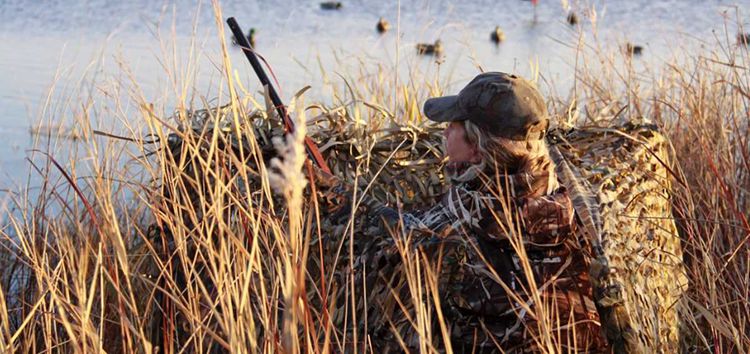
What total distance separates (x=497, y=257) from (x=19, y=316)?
7.04 feet

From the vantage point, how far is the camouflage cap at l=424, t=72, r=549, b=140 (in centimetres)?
269

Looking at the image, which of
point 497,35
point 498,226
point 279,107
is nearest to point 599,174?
point 498,226

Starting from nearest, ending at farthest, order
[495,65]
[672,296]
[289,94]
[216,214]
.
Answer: [216,214], [672,296], [289,94], [495,65]

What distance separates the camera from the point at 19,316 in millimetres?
4117

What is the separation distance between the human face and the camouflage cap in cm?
3

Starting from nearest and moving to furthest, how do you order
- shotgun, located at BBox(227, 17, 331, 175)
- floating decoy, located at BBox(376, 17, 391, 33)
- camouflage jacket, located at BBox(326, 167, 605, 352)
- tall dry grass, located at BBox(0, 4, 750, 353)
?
tall dry grass, located at BBox(0, 4, 750, 353) < camouflage jacket, located at BBox(326, 167, 605, 352) < shotgun, located at BBox(227, 17, 331, 175) < floating decoy, located at BBox(376, 17, 391, 33)

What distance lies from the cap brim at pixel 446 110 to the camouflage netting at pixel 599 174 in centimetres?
23

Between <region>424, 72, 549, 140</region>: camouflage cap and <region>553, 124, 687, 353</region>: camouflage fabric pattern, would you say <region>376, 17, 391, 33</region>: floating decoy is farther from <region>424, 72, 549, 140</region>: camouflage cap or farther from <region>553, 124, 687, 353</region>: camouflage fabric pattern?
<region>424, 72, 549, 140</region>: camouflage cap

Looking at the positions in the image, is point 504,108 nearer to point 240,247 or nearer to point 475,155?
point 475,155

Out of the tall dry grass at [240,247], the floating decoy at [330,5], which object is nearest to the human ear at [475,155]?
the tall dry grass at [240,247]

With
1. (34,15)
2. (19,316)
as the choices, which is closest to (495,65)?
(34,15)

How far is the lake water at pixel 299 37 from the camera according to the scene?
23.9ft

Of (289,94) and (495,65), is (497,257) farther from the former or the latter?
(495,65)

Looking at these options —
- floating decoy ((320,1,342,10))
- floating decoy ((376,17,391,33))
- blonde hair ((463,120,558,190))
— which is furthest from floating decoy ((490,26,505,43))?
blonde hair ((463,120,558,190))
